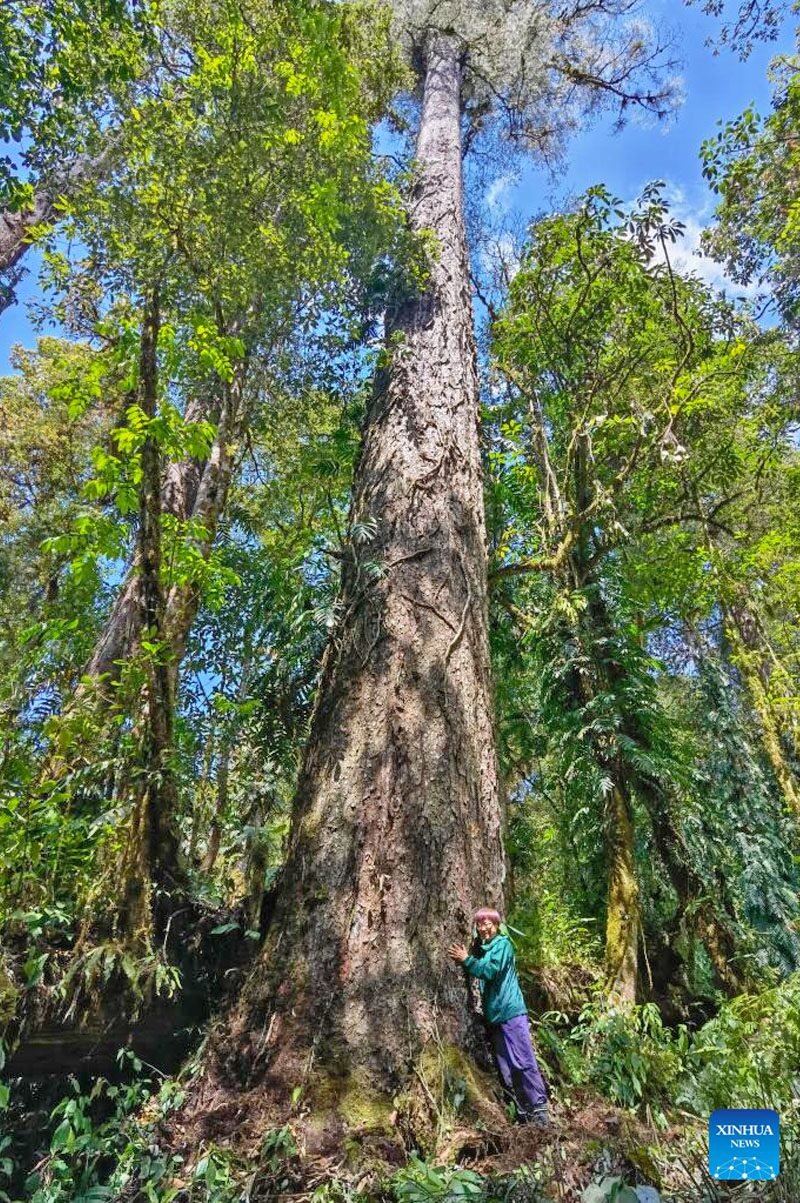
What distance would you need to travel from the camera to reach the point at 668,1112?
3.12 m

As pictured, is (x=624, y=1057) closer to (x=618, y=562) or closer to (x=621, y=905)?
(x=621, y=905)

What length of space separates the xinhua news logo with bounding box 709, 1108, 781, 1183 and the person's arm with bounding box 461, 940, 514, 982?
844mm

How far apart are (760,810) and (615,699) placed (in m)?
2.58

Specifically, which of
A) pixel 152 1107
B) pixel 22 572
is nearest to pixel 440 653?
pixel 152 1107

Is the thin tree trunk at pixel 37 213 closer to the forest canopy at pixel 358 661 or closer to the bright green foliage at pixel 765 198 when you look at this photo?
the forest canopy at pixel 358 661

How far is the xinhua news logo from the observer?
196 centimetres

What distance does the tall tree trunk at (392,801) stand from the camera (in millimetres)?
2451

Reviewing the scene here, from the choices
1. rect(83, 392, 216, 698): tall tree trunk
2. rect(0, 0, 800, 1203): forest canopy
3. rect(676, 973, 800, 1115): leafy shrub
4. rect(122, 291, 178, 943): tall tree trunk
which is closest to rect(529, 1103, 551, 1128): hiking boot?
rect(0, 0, 800, 1203): forest canopy

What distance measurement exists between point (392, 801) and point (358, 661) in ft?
2.59

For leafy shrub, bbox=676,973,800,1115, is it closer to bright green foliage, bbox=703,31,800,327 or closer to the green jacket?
the green jacket

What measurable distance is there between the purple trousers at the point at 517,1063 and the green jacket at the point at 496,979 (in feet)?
0.16

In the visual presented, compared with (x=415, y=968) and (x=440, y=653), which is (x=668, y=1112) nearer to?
(x=415, y=968)

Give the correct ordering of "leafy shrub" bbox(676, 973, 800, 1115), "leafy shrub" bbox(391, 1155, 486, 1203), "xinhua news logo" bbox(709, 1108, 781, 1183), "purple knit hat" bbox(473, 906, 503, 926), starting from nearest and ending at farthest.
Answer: "leafy shrub" bbox(391, 1155, 486, 1203)
"xinhua news logo" bbox(709, 1108, 781, 1183)
"leafy shrub" bbox(676, 973, 800, 1115)
"purple knit hat" bbox(473, 906, 503, 926)

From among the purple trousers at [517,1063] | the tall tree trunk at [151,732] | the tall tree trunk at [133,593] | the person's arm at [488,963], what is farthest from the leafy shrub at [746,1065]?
the tall tree trunk at [133,593]
